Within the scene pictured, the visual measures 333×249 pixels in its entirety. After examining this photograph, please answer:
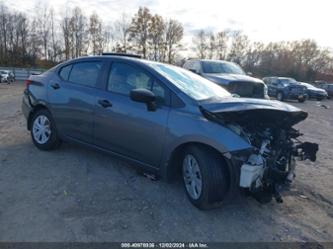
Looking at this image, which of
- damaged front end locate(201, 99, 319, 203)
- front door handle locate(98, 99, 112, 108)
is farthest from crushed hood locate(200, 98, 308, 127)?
front door handle locate(98, 99, 112, 108)

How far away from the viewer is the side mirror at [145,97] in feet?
11.1

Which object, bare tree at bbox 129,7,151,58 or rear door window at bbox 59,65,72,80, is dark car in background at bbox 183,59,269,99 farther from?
bare tree at bbox 129,7,151,58

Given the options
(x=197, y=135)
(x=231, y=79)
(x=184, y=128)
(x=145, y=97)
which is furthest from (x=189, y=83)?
(x=231, y=79)

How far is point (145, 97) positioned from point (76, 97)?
149 cm

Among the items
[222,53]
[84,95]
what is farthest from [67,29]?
[84,95]

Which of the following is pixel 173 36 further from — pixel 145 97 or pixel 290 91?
pixel 145 97

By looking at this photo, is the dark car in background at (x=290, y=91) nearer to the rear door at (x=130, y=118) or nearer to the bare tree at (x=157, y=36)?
the rear door at (x=130, y=118)

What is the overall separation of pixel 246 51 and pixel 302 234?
6025 centimetres

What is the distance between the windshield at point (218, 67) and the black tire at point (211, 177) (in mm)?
6988

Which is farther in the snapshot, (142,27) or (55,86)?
(142,27)

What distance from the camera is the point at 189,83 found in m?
3.91

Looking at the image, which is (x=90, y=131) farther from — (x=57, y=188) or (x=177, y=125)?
(x=177, y=125)

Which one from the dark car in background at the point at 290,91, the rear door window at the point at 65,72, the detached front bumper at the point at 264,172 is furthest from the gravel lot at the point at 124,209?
the dark car in background at the point at 290,91

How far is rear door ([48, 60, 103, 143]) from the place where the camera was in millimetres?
4211
